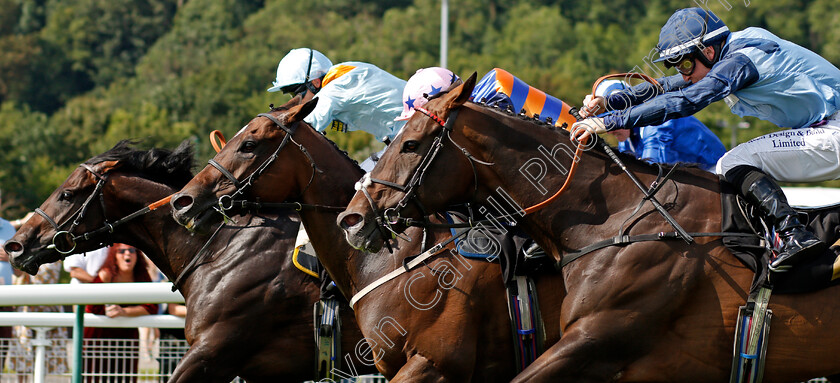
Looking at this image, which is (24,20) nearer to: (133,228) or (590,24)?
(590,24)

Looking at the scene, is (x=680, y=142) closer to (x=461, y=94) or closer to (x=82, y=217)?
(x=461, y=94)

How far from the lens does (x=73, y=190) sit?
677cm

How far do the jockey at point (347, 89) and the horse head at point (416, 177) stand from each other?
6.34ft

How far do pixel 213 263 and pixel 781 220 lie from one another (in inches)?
134

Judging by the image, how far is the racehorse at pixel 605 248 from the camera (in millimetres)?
4738

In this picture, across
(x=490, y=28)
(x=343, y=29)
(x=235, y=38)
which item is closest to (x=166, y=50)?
(x=235, y=38)

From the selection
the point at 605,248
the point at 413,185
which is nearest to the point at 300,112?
the point at 413,185

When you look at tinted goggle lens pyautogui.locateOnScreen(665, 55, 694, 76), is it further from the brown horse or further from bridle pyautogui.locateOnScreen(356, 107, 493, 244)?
the brown horse

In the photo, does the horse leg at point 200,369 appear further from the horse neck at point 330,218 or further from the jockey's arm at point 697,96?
the jockey's arm at point 697,96

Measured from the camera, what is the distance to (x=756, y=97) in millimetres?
5180

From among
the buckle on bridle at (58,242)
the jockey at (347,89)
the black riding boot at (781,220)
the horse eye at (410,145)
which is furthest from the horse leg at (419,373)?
the buckle on bridle at (58,242)

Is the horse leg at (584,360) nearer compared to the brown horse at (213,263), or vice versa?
the horse leg at (584,360)

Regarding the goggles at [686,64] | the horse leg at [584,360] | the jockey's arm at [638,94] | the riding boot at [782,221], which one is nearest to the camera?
the riding boot at [782,221]

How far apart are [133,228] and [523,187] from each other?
292 cm
